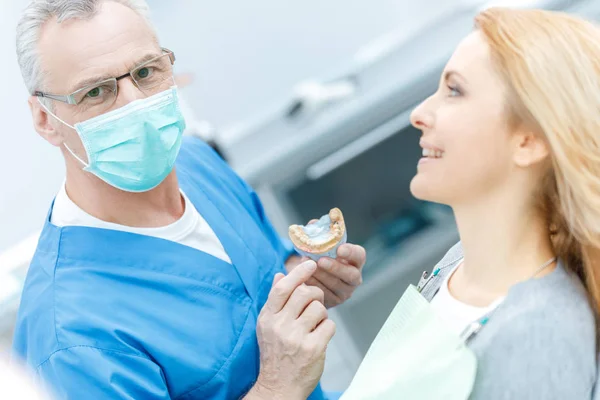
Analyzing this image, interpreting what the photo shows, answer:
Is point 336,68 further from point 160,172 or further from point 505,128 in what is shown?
point 505,128

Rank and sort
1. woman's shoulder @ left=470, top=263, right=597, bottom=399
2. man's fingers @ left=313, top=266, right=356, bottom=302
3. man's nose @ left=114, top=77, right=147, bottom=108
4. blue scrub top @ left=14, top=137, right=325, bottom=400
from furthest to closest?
1. man's fingers @ left=313, top=266, right=356, bottom=302
2. man's nose @ left=114, top=77, right=147, bottom=108
3. blue scrub top @ left=14, top=137, right=325, bottom=400
4. woman's shoulder @ left=470, top=263, right=597, bottom=399

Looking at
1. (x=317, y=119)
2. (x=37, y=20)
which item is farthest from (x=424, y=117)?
(x=317, y=119)

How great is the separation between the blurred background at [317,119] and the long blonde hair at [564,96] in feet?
4.48

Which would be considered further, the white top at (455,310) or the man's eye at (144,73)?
the man's eye at (144,73)

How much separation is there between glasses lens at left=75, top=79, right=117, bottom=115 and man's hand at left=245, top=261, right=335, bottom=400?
50 centimetres

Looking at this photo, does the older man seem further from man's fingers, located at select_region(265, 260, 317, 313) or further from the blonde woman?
the blonde woman

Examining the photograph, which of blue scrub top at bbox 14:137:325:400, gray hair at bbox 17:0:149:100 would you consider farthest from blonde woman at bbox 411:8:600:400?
gray hair at bbox 17:0:149:100

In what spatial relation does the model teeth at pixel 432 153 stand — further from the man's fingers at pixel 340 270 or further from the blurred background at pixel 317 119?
the blurred background at pixel 317 119

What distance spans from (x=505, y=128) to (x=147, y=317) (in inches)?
30.6

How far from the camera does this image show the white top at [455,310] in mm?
1128

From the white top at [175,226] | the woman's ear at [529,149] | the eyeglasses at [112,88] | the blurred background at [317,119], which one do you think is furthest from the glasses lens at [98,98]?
the blurred background at [317,119]

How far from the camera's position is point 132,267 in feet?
4.78

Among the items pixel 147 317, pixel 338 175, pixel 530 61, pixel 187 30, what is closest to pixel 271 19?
pixel 187 30

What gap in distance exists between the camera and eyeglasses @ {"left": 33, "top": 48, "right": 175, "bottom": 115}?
1395 mm
